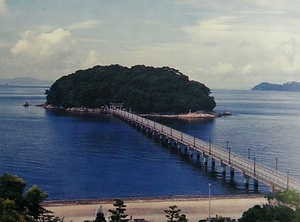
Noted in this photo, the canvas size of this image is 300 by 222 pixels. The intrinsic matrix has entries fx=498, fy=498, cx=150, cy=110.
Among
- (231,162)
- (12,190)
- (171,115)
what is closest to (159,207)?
(12,190)

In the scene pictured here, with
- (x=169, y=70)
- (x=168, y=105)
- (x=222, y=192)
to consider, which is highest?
(x=169, y=70)

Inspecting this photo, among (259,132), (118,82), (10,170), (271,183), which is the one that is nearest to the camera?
(271,183)

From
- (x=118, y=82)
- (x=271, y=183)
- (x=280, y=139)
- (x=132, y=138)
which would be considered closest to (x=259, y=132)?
(x=280, y=139)

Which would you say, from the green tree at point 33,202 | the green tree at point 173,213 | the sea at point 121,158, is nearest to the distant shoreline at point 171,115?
the sea at point 121,158

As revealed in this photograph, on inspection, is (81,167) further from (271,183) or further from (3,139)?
(3,139)

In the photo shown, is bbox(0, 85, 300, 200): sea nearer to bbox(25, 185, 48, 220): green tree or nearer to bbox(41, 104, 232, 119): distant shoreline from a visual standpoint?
bbox(25, 185, 48, 220): green tree

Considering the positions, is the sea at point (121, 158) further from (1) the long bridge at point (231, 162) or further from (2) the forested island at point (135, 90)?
(2) the forested island at point (135, 90)

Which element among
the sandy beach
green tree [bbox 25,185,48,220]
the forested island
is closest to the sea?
the sandy beach
